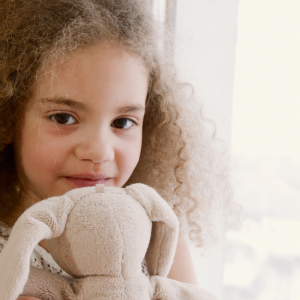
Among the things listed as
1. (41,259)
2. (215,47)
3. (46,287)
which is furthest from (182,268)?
(215,47)

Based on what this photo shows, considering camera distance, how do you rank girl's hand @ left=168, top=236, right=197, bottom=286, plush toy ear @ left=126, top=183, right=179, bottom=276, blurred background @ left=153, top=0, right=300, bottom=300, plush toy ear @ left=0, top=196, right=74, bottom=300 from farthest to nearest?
blurred background @ left=153, top=0, right=300, bottom=300, girl's hand @ left=168, top=236, right=197, bottom=286, plush toy ear @ left=126, top=183, right=179, bottom=276, plush toy ear @ left=0, top=196, right=74, bottom=300

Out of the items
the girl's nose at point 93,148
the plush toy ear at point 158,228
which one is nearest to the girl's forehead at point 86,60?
the girl's nose at point 93,148

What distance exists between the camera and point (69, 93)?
60cm

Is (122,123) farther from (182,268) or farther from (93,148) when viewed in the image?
(182,268)

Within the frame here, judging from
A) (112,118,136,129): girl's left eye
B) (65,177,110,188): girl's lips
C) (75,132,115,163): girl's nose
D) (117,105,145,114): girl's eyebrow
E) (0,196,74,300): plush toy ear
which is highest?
(117,105,145,114): girl's eyebrow

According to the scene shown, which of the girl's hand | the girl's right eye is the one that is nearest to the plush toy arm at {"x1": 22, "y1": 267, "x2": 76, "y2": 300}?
the girl's right eye

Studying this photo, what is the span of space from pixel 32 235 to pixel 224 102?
84cm

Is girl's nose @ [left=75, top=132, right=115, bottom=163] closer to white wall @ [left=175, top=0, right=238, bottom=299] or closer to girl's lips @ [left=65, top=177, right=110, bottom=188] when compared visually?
girl's lips @ [left=65, top=177, right=110, bottom=188]

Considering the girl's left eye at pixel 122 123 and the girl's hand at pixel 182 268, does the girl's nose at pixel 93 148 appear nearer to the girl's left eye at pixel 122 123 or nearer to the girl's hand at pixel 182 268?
the girl's left eye at pixel 122 123

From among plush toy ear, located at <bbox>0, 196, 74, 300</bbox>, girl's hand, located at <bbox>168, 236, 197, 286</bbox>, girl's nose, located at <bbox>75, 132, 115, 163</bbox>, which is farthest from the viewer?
girl's hand, located at <bbox>168, 236, 197, 286</bbox>

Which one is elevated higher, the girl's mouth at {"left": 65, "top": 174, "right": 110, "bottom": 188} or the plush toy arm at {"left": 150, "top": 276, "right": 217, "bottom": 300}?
the girl's mouth at {"left": 65, "top": 174, "right": 110, "bottom": 188}

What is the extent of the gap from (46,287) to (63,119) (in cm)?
28

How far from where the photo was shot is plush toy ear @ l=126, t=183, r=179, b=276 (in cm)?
48

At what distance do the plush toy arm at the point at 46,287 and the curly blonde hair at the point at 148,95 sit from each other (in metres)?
0.31
